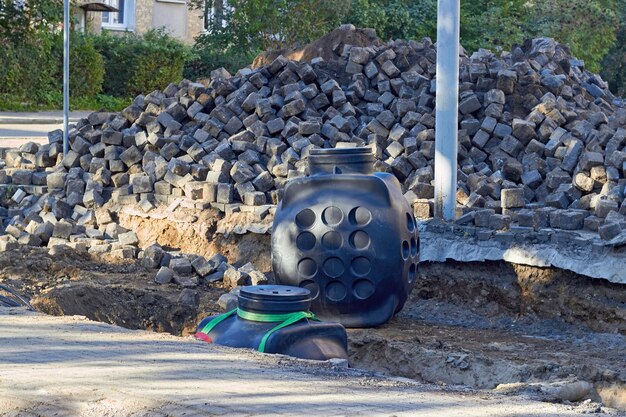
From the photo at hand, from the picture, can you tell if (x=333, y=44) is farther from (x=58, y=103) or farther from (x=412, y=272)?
(x=58, y=103)

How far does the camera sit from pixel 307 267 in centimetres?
859

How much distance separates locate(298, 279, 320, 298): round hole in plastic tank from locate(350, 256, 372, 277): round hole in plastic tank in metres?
0.34

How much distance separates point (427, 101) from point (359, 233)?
4.52 metres

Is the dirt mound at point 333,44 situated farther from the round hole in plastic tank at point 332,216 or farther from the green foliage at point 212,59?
the green foliage at point 212,59

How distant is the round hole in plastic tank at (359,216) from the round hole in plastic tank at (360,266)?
0.27 meters

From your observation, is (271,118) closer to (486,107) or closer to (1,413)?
(486,107)

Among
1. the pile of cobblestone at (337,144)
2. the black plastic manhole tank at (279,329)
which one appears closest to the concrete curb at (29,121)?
the pile of cobblestone at (337,144)

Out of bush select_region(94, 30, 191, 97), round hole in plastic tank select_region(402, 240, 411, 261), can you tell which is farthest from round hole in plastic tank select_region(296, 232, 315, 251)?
bush select_region(94, 30, 191, 97)

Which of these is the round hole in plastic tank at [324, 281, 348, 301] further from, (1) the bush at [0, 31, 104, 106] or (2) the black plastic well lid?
(1) the bush at [0, 31, 104, 106]

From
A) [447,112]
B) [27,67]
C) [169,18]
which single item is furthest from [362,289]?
[169,18]

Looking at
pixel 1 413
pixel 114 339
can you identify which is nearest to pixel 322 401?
pixel 1 413

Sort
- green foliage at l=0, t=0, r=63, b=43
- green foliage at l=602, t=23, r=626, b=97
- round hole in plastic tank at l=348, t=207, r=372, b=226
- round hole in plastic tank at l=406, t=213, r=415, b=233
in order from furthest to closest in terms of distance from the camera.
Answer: green foliage at l=602, t=23, r=626, b=97
green foliage at l=0, t=0, r=63, b=43
round hole in plastic tank at l=406, t=213, r=415, b=233
round hole in plastic tank at l=348, t=207, r=372, b=226

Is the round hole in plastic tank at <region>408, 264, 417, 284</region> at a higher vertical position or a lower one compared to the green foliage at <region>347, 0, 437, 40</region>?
lower

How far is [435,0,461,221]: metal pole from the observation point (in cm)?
1012
